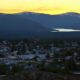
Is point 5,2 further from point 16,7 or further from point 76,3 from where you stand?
point 76,3

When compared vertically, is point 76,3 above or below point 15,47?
above

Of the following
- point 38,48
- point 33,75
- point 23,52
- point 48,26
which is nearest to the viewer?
point 33,75

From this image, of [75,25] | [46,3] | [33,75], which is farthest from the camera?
[75,25]

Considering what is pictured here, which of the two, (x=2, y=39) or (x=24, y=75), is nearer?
(x=24, y=75)

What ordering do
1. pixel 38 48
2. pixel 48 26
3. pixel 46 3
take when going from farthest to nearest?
pixel 48 26 < pixel 38 48 < pixel 46 3

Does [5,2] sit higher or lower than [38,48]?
higher

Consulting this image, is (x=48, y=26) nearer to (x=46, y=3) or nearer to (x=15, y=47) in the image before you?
(x=15, y=47)

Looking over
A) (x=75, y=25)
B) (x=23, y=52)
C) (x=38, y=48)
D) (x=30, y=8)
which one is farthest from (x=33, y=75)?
(x=75, y=25)

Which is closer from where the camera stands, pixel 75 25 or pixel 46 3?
pixel 46 3

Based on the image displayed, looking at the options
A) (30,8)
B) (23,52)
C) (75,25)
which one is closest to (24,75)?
(30,8)
